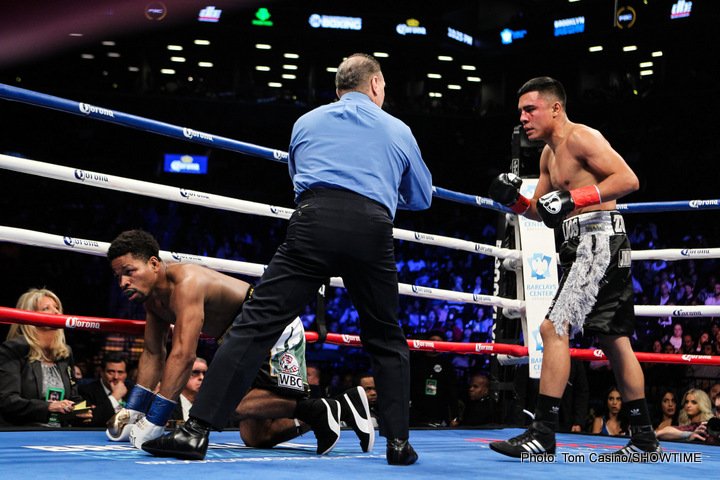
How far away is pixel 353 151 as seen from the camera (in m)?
2.02

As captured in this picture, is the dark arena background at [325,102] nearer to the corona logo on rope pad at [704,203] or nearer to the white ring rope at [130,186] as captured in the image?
the corona logo on rope pad at [704,203]

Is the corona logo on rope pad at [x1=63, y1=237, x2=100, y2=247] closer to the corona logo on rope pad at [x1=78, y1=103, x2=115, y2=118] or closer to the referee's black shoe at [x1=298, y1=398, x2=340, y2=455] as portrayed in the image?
the corona logo on rope pad at [x1=78, y1=103, x2=115, y2=118]

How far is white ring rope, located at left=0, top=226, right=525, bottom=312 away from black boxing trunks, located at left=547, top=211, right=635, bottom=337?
2.44 feet

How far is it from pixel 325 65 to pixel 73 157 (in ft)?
19.3

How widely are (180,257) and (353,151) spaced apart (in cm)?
82

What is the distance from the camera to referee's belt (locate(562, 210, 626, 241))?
2.54 meters

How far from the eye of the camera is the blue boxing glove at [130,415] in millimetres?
2289

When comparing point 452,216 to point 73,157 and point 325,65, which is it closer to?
point 325,65

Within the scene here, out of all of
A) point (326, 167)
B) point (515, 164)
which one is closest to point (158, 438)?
point (326, 167)

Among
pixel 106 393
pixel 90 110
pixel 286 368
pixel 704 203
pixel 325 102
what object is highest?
pixel 325 102

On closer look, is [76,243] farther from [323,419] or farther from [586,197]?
[586,197]

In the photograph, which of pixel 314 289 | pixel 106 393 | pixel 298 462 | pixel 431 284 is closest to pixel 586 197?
pixel 314 289

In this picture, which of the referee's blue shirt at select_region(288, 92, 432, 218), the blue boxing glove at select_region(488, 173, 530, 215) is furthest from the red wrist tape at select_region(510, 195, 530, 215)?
the referee's blue shirt at select_region(288, 92, 432, 218)

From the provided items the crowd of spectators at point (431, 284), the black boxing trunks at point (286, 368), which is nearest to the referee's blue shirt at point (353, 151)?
the black boxing trunks at point (286, 368)
